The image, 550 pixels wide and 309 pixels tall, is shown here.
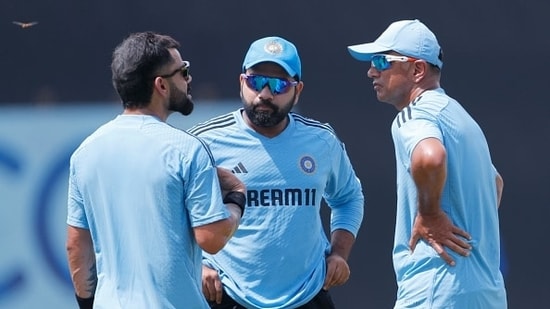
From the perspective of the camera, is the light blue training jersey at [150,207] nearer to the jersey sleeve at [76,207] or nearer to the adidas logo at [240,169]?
the jersey sleeve at [76,207]

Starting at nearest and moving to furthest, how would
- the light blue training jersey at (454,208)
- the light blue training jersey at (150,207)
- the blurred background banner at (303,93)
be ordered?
the light blue training jersey at (150,207), the light blue training jersey at (454,208), the blurred background banner at (303,93)

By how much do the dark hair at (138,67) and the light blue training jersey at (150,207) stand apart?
7 cm

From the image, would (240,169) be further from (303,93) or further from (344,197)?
(303,93)

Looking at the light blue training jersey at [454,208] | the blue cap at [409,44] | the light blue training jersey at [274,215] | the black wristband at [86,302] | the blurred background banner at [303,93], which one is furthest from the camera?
the blurred background banner at [303,93]

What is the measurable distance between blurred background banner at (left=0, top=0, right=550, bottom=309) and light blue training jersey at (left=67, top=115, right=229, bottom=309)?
1968 mm

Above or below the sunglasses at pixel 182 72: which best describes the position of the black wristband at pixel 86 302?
below

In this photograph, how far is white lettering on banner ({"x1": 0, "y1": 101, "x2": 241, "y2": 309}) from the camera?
16.6ft

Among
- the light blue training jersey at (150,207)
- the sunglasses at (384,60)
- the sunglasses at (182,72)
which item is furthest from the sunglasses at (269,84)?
the light blue training jersey at (150,207)

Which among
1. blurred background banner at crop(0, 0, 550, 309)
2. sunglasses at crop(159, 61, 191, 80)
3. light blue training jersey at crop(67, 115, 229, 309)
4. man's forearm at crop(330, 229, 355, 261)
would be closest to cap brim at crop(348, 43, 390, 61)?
man's forearm at crop(330, 229, 355, 261)

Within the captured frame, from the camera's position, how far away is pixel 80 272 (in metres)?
3.33

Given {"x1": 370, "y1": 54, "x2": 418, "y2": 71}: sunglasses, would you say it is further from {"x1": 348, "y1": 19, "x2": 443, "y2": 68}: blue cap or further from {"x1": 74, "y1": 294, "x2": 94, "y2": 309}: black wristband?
{"x1": 74, "y1": 294, "x2": 94, "y2": 309}: black wristband

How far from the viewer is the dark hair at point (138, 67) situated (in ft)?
10.3

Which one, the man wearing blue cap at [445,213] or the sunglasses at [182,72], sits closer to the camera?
the sunglasses at [182,72]

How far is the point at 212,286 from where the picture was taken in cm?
396
